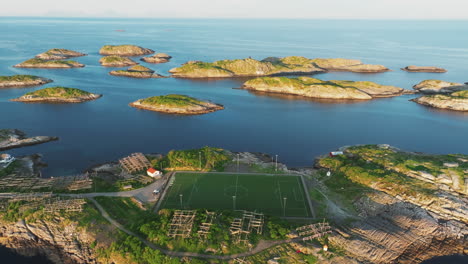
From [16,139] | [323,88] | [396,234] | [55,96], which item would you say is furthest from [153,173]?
[323,88]

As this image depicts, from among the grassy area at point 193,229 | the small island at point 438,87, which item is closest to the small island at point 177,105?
the grassy area at point 193,229

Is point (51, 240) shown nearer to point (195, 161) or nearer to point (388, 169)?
point (195, 161)

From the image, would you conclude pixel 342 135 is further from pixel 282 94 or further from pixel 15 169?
pixel 15 169

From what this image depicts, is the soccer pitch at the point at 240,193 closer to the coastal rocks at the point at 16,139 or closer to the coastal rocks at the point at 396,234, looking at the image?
the coastal rocks at the point at 396,234

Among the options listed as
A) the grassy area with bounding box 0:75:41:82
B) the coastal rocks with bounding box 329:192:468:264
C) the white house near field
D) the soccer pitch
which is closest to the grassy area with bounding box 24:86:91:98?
the grassy area with bounding box 0:75:41:82

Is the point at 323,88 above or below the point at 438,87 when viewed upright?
below
